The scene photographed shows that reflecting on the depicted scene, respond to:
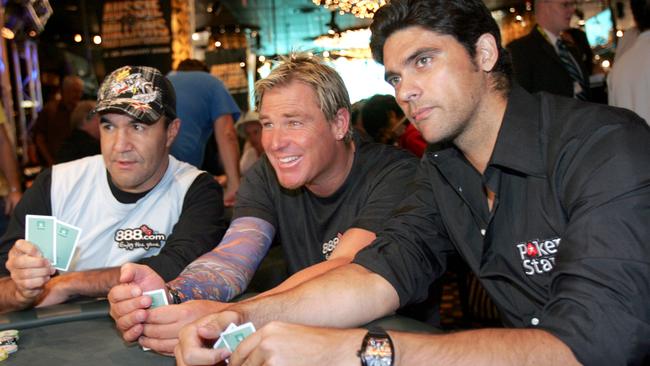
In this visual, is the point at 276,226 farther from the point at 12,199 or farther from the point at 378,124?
the point at 378,124

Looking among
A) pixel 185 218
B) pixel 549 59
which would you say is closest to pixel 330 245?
pixel 185 218

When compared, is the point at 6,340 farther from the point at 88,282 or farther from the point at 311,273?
the point at 311,273

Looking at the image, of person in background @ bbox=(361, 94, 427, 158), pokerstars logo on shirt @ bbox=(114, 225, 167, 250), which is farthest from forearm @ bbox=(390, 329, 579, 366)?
person in background @ bbox=(361, 94, 427, 158)

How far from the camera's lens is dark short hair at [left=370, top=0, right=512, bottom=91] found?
5.85ft

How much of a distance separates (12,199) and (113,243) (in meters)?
1.86

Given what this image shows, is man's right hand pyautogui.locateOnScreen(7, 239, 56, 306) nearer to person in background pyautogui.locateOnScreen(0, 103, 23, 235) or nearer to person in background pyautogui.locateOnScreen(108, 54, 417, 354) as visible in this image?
person in background pyautogui.locateOnScreen(108, 54, 417, 354)

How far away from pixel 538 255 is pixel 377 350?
554 millimetres

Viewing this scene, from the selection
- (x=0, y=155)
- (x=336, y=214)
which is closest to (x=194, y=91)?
(x=0, y=155)

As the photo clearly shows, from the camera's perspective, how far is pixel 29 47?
11.4 m

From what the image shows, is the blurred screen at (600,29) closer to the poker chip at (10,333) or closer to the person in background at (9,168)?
the person in background at (9,168)

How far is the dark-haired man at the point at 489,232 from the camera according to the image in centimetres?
127

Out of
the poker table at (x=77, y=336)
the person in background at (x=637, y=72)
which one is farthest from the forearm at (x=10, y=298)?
the person in background at (x=637, y=72)

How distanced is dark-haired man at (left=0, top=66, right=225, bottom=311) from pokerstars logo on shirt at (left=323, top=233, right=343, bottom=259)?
40 centimetres

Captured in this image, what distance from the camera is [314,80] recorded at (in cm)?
229
